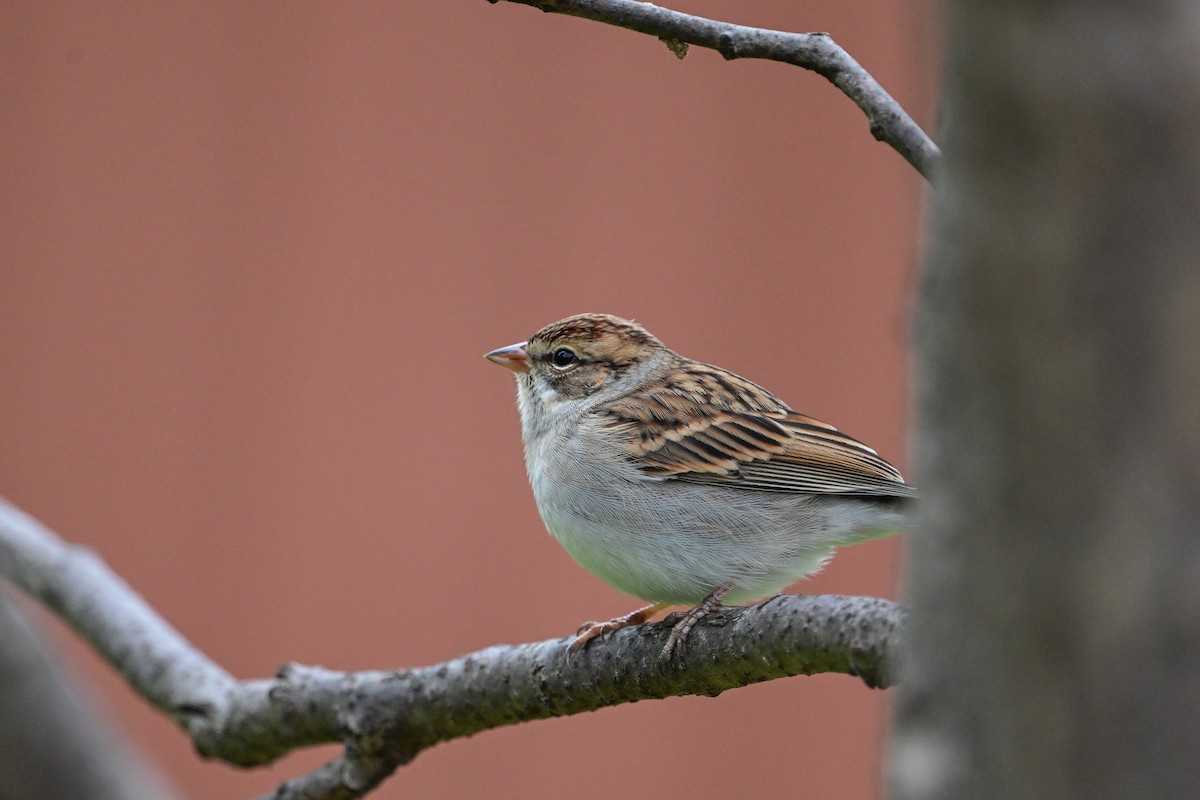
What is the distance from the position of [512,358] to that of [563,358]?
0.19 meters

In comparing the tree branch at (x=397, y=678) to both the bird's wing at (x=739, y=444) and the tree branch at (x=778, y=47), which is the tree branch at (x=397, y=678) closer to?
the tree branch at (x=778, y=47)

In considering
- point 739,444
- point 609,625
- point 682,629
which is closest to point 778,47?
point 682,629

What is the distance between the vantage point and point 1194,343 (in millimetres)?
790

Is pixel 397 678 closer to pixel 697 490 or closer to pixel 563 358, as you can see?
pixel 697 490

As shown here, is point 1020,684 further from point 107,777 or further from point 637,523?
point 637,523

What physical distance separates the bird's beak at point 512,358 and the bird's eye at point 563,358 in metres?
0.11

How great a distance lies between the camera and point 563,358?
4504mm

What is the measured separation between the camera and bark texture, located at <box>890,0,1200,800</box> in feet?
2.59

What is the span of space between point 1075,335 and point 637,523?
2879 millimetres

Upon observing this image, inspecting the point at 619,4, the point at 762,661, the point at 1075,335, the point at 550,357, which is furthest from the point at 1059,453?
the point at 550,357

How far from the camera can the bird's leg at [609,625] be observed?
115 inches

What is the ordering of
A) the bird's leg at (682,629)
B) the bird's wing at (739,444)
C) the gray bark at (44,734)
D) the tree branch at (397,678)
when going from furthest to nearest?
the bird's wing at (739,444) → the bird's leg at (682,629) → the tree branch at (397,678) → the gray bark at (44,734)

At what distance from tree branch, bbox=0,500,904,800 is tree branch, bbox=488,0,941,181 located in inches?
34.5

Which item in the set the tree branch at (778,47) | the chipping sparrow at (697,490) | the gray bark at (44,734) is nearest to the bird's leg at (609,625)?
the chipping sparrow at (697,490)
